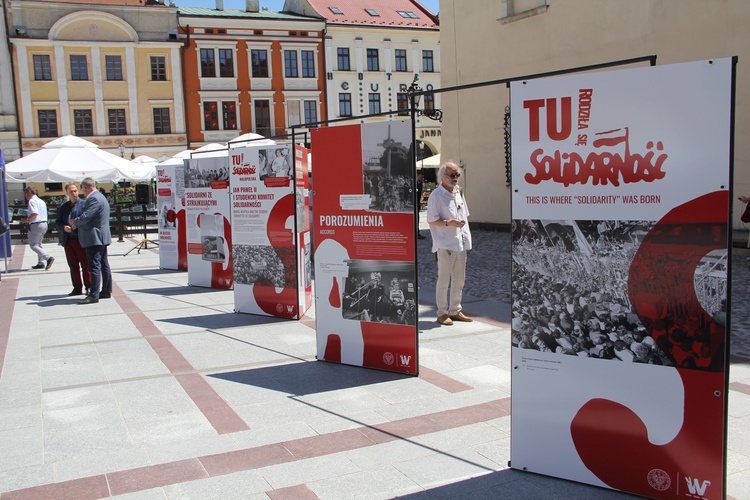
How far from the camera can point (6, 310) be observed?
33.0 ft

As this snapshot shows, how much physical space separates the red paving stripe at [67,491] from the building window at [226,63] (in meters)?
41.3

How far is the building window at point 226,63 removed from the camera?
4250 cm

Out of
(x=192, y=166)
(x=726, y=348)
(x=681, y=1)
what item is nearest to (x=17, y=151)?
(x=192, y=166)

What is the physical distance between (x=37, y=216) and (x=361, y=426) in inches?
505

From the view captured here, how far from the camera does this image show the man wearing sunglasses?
25.3 ft

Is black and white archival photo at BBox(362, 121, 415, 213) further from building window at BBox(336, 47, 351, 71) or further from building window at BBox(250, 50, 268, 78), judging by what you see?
building window at BBox(336, 47, 351, 71)

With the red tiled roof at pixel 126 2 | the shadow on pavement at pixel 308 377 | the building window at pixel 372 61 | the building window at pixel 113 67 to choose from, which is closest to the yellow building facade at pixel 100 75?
the building window at pixel 113 67

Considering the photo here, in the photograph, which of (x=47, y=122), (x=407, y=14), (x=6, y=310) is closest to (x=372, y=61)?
(x=407, y=14)

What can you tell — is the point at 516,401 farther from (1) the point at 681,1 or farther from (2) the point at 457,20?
(2) the point at 457,20

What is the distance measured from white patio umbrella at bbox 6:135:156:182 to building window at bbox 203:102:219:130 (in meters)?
24.1

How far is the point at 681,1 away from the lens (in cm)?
1492

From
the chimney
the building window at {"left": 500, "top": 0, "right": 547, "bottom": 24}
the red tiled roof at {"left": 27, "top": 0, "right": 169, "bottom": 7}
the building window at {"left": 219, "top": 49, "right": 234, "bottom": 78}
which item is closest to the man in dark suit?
the building window at {"left": 500, "top": 0, "right": 547, "bottom": 24}

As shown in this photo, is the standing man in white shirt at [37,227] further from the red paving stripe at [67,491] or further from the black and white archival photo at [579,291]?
the black and white archival photo at [579,291]

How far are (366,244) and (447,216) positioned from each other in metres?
1.85
